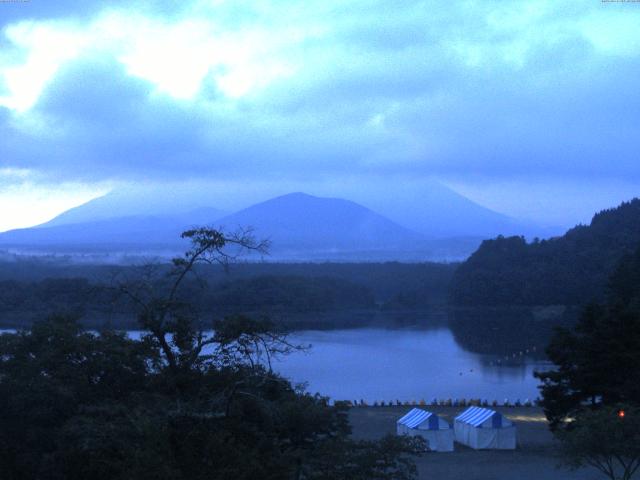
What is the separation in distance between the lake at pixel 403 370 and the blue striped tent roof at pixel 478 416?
3.96m

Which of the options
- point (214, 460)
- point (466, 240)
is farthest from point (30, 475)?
Answer: point (466, 240)

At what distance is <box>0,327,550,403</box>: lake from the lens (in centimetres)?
1761

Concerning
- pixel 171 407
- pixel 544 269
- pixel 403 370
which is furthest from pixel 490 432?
pixel 544 269

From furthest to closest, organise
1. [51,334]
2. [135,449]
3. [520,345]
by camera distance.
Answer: [520,345], [51,334], [135,449]

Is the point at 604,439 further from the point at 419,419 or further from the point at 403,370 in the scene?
the point at 403,370

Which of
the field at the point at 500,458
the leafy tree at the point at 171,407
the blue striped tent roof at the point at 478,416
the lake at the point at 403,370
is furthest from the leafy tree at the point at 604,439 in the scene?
the lake at the point at 403,370

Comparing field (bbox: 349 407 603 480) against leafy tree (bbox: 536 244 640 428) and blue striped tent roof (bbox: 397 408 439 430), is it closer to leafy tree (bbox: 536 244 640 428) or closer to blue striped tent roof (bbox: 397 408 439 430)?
blue striped tent roof (bbox: 397 408 439 430)

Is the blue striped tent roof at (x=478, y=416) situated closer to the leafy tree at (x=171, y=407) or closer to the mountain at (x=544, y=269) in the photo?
the leafy tree at (x=171, y=407)

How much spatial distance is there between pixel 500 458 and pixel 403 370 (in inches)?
420

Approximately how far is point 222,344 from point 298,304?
31.2m

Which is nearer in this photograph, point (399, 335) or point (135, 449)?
point (135, 449)

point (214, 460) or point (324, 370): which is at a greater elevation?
point (214, 460)

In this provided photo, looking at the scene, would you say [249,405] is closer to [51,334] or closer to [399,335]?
[51,334]

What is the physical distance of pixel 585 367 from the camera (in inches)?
415
